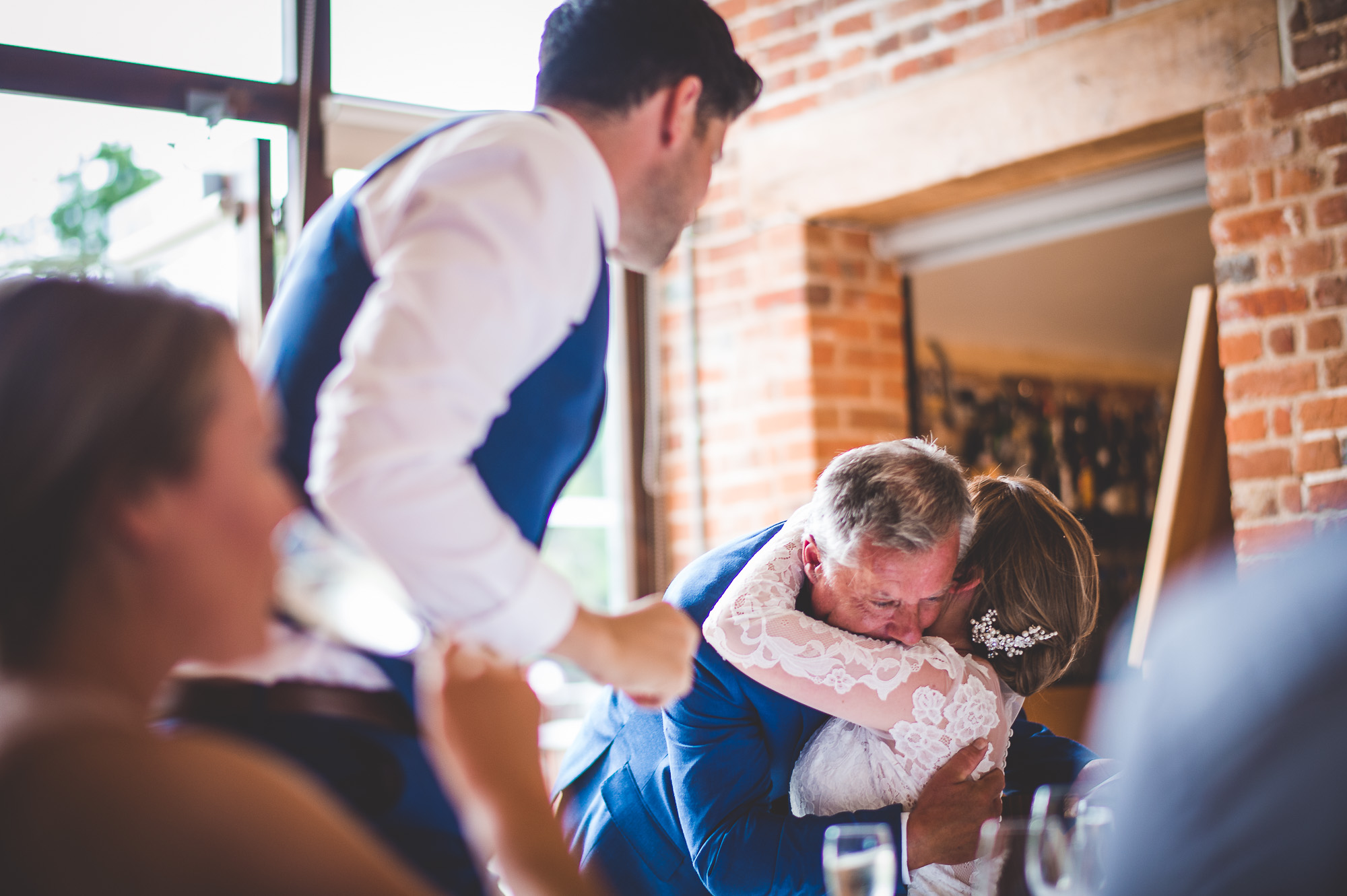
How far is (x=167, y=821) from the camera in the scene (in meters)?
0.49

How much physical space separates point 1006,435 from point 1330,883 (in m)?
4.91

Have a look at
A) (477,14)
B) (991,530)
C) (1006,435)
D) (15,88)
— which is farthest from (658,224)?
(1006,435)

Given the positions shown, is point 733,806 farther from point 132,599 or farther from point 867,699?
point 132,599

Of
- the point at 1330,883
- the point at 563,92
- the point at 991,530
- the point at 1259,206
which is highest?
the point at 1259,206

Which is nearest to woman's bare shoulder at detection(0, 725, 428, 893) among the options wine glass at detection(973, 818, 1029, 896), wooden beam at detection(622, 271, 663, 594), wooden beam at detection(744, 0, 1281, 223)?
wine glass at detection(973, 818, 1029, 896)

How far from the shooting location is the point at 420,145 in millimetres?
1038

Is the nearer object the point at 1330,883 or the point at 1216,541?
the point at 1330,883

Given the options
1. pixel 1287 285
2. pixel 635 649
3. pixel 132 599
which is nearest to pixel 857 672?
pixel 635 649

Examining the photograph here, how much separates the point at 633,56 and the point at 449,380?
45 centimetres

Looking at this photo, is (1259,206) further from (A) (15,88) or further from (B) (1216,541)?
(A) (15,88)

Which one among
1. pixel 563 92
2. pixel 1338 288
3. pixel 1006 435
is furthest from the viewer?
pixel 1006 435

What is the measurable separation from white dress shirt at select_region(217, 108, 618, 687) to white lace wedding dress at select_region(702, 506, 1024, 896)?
70 cm

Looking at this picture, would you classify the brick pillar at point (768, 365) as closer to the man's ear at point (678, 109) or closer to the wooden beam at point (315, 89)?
the wooden beam at point (315, 89)

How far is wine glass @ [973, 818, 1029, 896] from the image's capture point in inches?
39.3
